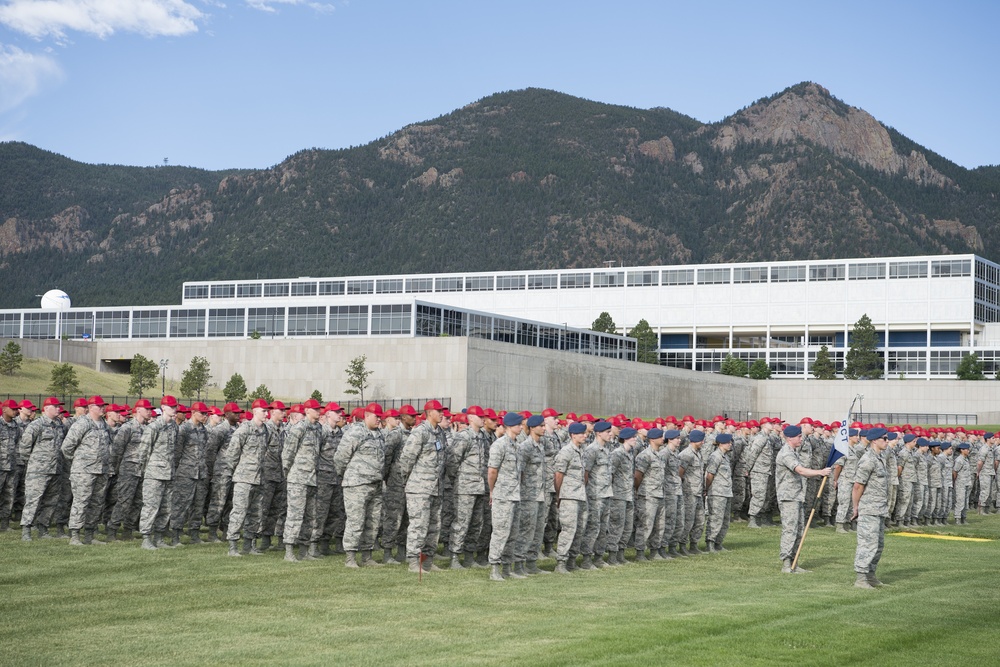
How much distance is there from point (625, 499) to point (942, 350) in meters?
90.5

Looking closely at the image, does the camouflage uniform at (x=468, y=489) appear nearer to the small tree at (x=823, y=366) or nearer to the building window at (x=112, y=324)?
the building window at (x=112, y=324)

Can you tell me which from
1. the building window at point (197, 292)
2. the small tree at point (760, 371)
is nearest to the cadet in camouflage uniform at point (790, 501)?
the small tree at point (760, 371)

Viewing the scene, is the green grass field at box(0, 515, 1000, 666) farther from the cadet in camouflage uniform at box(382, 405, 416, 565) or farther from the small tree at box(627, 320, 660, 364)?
the small tree at box(627, 320, 660, 364)

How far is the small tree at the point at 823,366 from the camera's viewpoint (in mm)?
98312

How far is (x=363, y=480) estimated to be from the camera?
52.5ft

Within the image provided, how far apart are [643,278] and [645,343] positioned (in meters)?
9.44

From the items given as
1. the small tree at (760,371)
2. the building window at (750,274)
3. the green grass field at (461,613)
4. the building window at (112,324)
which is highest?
the building window at (750,274)

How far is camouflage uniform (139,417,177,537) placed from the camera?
16.7 meters

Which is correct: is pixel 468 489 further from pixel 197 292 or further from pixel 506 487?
pixel 197 292

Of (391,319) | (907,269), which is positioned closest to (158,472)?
(391,319)

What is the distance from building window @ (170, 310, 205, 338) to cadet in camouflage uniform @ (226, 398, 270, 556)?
70644mm

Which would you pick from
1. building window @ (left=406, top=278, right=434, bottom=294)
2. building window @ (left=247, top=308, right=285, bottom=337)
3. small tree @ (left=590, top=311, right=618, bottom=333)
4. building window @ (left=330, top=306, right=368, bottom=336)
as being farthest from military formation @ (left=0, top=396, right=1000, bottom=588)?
building window @ (left=406, top=278, right=434, bottom=294)

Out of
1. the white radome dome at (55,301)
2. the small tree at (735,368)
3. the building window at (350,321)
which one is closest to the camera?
the building window at (350,321)

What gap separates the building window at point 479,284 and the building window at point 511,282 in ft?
3.70
